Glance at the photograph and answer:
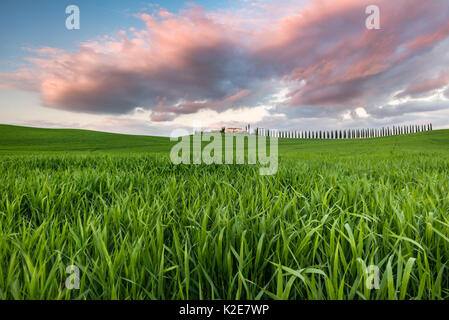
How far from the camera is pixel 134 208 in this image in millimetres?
1786

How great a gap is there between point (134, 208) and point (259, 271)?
1182 millimetres

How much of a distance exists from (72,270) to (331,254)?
1255 mm

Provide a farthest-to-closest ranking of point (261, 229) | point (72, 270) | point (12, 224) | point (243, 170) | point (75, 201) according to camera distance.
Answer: point (243, 170)
point (75, 201)
point (12, 224)
point (261, 229)
point (72, 270)

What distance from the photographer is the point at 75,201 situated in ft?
7.55
